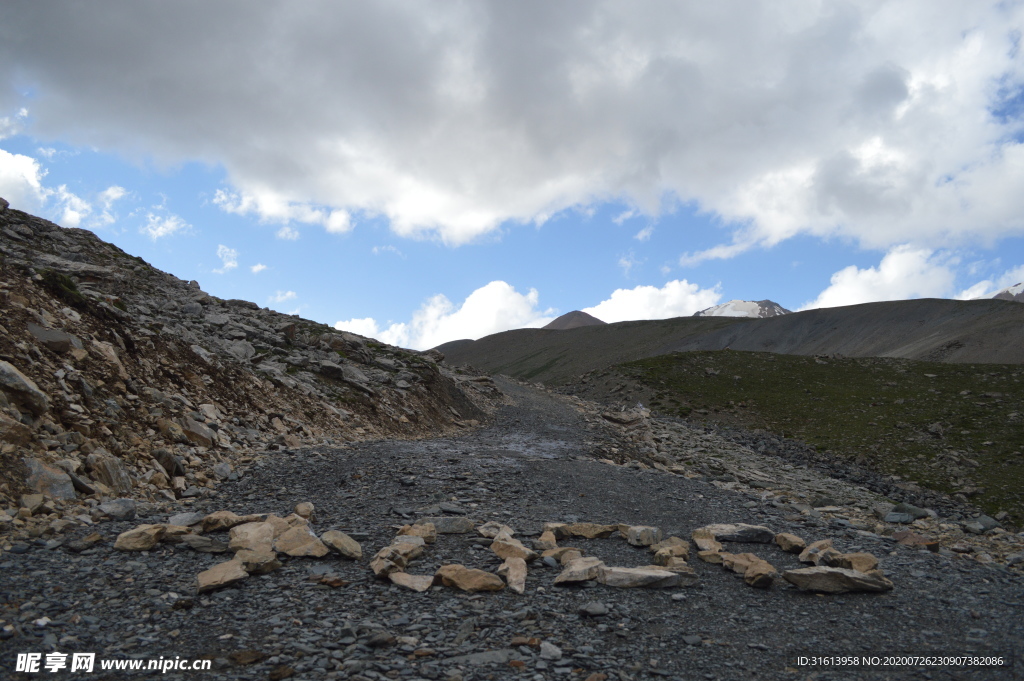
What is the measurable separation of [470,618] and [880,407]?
39.6m

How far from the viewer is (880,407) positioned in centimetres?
3712

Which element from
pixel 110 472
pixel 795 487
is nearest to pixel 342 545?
pixel 110 472

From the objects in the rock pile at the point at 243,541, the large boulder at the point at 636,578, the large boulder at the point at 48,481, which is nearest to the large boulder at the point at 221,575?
the rock pile at the point at 243,541

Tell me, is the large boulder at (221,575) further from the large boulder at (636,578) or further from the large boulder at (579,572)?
the large boulder at (636,578)

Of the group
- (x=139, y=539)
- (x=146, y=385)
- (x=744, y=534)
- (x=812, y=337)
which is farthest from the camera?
(x=812, y=337)

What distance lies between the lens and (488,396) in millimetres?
39344

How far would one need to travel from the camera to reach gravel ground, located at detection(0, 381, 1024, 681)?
5539 millimetres

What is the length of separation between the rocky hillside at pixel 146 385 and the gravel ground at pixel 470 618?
6.06ft

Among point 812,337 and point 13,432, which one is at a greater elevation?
point 812,337

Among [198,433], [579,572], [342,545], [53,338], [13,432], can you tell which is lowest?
[579,572]

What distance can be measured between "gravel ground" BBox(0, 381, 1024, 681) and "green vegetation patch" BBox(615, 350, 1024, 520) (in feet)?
65.8

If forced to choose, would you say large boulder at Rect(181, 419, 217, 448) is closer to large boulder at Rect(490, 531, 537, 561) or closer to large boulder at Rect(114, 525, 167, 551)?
large boulder at Rect(114, 525, 167, 551)

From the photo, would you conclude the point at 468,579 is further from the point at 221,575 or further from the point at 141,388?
the point at 141,388

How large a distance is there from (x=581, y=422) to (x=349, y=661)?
26679 mm
